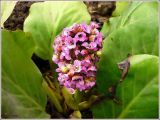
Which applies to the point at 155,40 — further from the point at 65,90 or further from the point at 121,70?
the point at 65,90

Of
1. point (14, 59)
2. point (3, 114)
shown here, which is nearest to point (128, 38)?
point (14, 59)

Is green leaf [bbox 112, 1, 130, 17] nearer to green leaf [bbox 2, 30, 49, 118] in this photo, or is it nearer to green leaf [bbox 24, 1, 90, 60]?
green leaf [bbox 24, 1, 90, 60]

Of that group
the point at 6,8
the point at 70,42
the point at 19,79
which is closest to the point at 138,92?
the point at 70,42

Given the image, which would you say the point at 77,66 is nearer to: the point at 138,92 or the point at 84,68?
the point at 84,68

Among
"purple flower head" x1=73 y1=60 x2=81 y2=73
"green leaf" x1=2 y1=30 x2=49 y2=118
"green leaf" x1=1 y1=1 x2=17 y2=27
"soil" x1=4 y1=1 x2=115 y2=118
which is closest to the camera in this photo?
"purple flower head" x1=73 y1=60 x2=81 y2=73

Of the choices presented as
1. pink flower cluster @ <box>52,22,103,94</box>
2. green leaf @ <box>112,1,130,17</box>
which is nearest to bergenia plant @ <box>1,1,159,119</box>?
pink flower cluster @ <box>52,22,103,94</box>

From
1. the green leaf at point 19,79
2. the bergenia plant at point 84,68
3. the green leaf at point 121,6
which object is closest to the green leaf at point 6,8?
the bergenia plant at point 84,68
